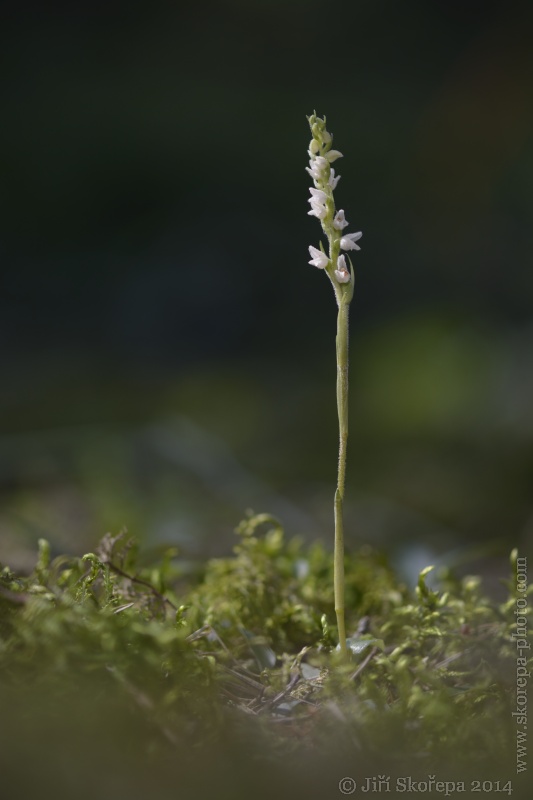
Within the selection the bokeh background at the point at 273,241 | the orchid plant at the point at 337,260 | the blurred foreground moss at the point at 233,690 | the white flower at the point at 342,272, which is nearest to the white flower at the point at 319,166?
the orchid plant at the point at 337,260

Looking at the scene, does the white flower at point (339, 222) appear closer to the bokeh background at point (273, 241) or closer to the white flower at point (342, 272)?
the white flower at point (342, 272)

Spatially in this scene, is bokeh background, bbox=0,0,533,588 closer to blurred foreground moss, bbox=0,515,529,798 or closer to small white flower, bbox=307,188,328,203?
blurred foreground moss, bbox=0,515,529,798

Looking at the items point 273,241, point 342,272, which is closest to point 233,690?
point 342,272

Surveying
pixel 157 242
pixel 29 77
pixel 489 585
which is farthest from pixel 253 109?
pixel 489 585

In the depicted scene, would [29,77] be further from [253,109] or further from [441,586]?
[441,586]

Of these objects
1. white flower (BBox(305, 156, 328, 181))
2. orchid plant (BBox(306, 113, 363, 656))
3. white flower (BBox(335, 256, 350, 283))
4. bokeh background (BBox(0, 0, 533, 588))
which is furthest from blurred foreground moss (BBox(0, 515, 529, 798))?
bokeh background (BBox(0, 0, 533, 588))

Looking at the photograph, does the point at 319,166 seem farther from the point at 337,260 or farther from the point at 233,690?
the point at 233,690

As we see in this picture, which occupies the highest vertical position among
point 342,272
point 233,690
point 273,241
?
point 273,241

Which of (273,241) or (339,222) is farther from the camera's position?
(273,241)
